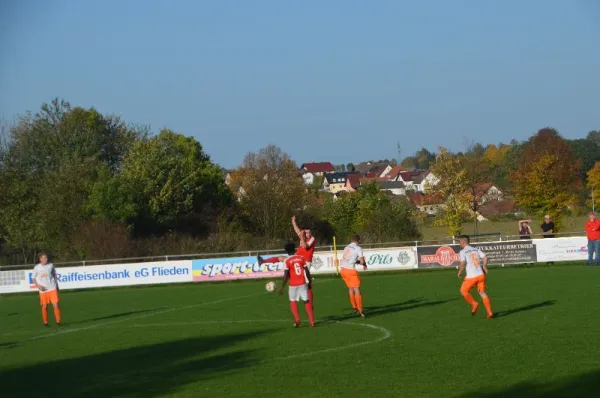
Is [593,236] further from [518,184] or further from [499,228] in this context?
[499,228]

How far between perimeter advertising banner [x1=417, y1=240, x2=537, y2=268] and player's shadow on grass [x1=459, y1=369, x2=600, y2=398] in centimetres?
2717

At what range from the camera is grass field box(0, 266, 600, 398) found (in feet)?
37.2

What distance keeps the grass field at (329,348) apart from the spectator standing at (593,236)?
5.97 m

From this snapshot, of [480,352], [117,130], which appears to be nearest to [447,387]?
[480,352]

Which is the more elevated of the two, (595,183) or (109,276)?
(595,183)

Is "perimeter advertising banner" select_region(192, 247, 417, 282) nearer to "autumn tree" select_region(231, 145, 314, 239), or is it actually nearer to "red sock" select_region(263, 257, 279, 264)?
"red sock" select_region(263, 257, 279, 264)

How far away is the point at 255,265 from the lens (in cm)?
3919

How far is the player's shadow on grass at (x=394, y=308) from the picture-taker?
20.4m

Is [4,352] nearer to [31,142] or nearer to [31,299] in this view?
[31,299]

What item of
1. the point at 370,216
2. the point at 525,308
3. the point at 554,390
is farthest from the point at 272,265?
the point at 554,390

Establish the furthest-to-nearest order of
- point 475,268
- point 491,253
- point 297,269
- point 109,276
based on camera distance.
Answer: point 109,276, point 491,253, point 297,269, point 475,268

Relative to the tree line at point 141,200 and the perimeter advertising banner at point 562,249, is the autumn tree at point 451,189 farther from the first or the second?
the perimeter advertising banner at point 562,249

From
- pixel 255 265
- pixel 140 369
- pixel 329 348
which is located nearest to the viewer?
pixel 140 369

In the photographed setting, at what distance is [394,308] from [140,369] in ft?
30.1
